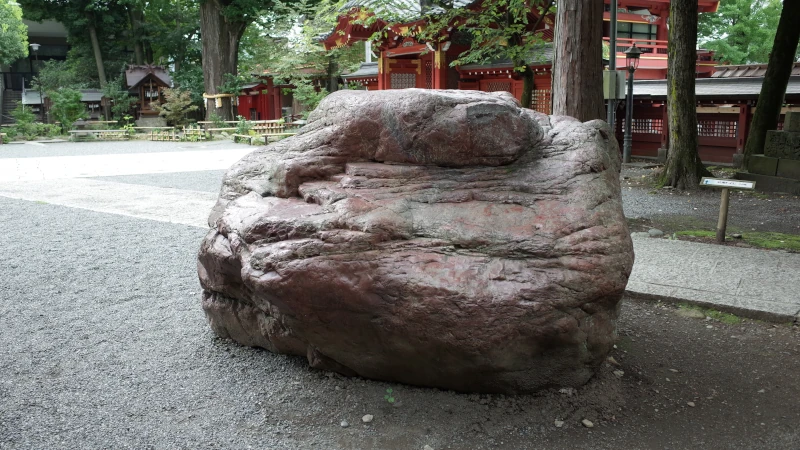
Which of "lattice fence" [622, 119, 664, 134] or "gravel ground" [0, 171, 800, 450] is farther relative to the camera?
"lattice fence" [622, 119, 664, 134]

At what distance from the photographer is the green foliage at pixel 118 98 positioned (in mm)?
30250

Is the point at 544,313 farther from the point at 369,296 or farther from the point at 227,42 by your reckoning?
the point at 227,42

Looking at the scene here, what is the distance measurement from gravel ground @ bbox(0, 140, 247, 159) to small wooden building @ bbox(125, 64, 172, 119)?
6.08 metres

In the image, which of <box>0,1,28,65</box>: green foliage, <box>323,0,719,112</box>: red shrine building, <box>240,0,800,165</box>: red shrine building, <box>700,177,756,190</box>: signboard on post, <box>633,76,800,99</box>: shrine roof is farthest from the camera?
<box>0,1,28,65</box>: green foliage

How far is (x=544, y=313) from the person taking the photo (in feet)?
9.48

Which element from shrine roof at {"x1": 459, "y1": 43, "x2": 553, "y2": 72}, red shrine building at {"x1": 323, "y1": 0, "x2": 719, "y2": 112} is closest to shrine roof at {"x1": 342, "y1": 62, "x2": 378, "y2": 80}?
red shrine building at {"x1": 323, "y1": 0, "x2": 719, "y2": 112}

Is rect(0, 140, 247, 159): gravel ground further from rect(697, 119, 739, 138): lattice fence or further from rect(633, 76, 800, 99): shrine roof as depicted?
rect(697, 119, 739, 138): lattice fence

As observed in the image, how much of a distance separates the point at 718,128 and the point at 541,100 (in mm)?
4101

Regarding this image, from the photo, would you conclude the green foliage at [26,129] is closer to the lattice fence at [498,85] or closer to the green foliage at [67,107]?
the green foliage at [67,107]

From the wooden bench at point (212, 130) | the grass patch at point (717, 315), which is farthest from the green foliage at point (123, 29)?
the grass patch at point (717, 315)

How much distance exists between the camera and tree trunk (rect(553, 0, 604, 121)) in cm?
660

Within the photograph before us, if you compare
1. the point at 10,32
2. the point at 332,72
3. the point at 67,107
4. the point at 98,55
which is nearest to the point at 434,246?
the point at 332,72

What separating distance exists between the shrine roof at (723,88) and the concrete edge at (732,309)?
10.2 meters

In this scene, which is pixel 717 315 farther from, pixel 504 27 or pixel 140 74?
pixel 140 74
